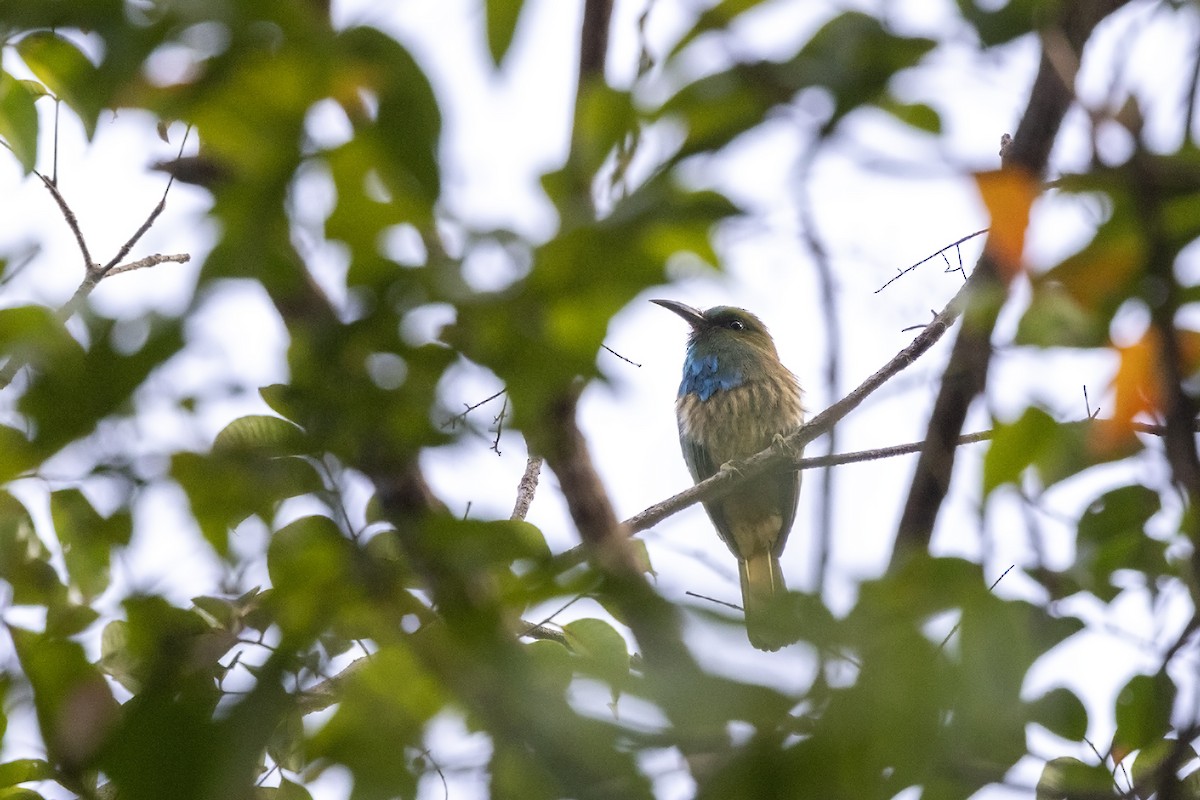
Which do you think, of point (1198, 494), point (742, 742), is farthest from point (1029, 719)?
point (742, 742)

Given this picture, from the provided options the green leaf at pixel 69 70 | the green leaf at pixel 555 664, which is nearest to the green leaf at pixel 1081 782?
the green leaf at pixel 555 664

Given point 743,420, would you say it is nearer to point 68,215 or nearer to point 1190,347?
point 68,215

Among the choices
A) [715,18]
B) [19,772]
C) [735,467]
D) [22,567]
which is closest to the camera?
[715,18]

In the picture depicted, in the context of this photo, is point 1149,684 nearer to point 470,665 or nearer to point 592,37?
point 470,665

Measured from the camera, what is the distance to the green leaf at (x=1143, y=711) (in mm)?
1712

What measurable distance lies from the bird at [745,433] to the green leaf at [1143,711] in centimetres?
524

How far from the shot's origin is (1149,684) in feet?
5.74

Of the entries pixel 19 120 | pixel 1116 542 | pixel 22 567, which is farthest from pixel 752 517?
pixel 22 567

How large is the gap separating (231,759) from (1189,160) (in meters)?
0.96

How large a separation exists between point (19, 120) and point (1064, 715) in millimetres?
2114

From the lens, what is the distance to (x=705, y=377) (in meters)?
7.60

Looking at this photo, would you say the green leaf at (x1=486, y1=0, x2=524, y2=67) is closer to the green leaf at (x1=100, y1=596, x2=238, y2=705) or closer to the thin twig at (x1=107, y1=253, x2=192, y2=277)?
the green leaf at (x1=100, y1=596, x2=238, y2=705)

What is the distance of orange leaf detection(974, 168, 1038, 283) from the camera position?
112cm

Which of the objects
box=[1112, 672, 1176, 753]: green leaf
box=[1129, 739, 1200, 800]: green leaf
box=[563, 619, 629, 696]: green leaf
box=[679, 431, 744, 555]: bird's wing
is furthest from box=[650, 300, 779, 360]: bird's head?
box=[1112, 672, 1176, 753]: green leaf
